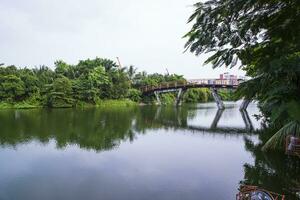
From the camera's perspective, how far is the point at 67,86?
4734 cm

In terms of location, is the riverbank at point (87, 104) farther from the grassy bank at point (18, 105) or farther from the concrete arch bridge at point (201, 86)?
the concrete arch bridge at point (201, 86)

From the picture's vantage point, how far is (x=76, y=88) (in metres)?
49.0

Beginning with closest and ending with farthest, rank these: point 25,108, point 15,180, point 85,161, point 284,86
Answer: point 284,86, point 15,180, point 85,161, point 25,108

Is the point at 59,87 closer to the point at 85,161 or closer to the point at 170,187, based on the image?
the point at 85,161

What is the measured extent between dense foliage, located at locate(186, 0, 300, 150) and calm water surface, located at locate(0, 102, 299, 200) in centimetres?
644

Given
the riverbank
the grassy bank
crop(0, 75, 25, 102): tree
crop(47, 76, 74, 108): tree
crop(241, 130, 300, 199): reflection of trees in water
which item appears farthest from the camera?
crop(47, 76, 74, 108): tree

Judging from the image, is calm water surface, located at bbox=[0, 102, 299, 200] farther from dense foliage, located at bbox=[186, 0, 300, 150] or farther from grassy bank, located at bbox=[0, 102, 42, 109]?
grassy bank, located at bbox=[0, 102, 42, 109]

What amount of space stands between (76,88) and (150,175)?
39.0m

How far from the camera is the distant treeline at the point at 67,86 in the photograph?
4691cm

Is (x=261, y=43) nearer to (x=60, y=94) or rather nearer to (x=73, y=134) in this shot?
(x=73, y=134)

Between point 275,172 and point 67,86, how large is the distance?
39565mm

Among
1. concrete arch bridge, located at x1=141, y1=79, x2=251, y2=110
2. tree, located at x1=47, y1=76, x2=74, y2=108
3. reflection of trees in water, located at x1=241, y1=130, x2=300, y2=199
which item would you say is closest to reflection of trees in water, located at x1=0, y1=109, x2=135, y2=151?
reflection of trees in water, located at x1=241, y1=130, x2=300, y2=199

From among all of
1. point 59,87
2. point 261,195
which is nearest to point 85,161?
point 261,195

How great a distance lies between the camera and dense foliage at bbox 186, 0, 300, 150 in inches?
129
